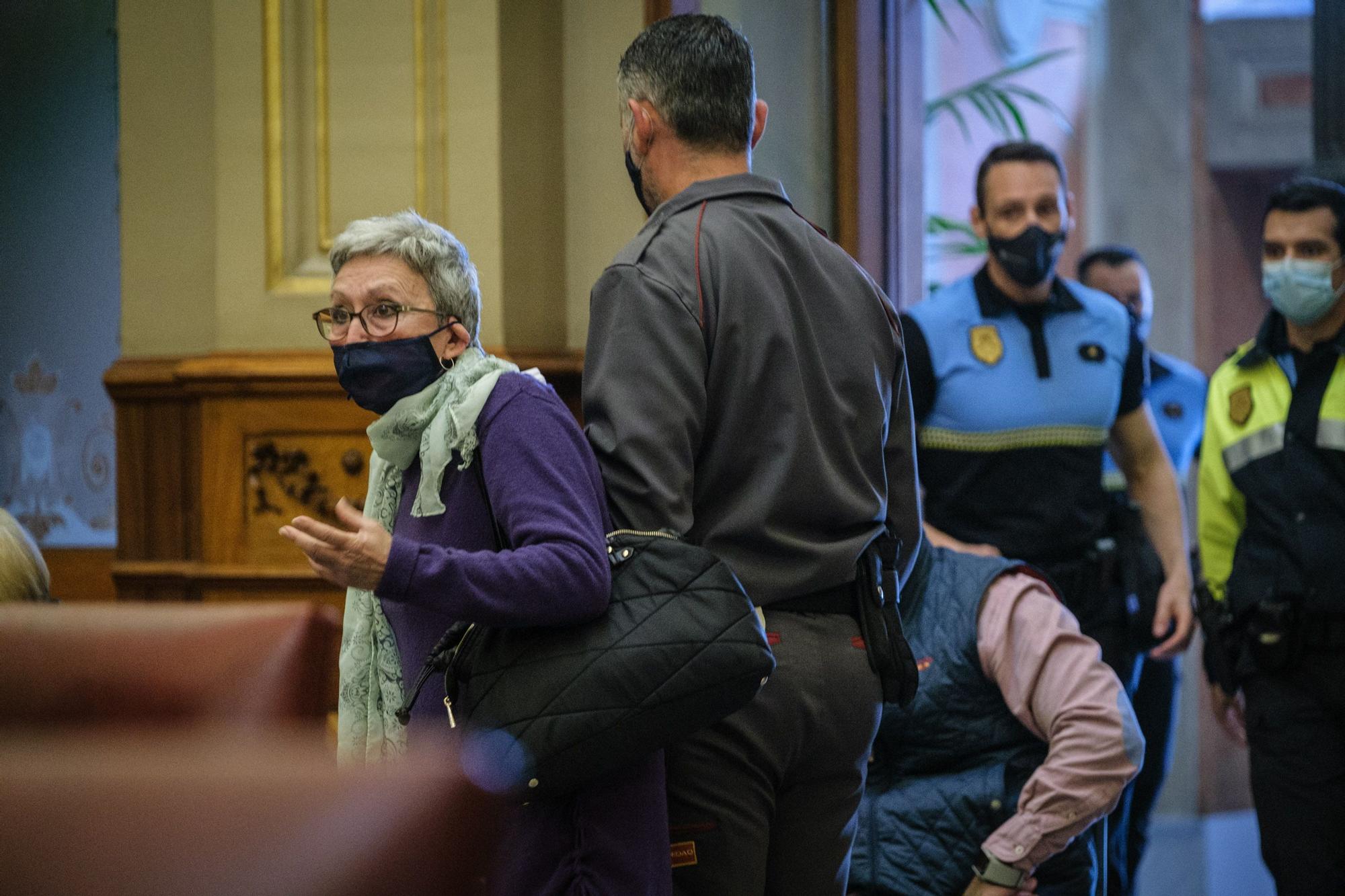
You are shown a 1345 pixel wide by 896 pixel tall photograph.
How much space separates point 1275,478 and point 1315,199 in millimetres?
557

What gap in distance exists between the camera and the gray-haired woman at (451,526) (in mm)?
1298

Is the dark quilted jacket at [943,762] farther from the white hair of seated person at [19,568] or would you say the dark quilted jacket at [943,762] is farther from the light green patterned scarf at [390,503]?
the white hair of seated person at [19,568]

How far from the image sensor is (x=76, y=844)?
2.74 ft

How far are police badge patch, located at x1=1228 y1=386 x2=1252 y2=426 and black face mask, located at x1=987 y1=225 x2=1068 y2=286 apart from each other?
0.46m

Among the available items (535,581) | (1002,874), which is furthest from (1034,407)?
(535,581)

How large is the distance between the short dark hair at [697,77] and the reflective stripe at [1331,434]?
1.58 meters

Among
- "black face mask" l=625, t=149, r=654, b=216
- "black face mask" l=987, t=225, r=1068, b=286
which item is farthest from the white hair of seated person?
"black face mask" l=987, t=225, r=1068, b=286

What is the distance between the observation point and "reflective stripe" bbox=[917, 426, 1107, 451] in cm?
270

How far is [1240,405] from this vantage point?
2859 millimetres

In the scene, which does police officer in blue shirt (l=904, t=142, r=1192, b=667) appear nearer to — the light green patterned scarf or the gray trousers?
the gray trousers

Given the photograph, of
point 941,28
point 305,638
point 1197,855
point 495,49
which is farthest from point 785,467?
point 941,28

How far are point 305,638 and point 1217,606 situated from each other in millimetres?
1918

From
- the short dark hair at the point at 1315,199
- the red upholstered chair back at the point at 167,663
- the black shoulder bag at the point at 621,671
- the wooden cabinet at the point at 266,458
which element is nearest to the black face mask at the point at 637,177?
the black shoulder bag at the point at 621,671

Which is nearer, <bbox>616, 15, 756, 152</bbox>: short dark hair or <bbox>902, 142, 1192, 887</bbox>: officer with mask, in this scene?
<bbox>616, 15, 756, 152</bbox>: short dark hair
